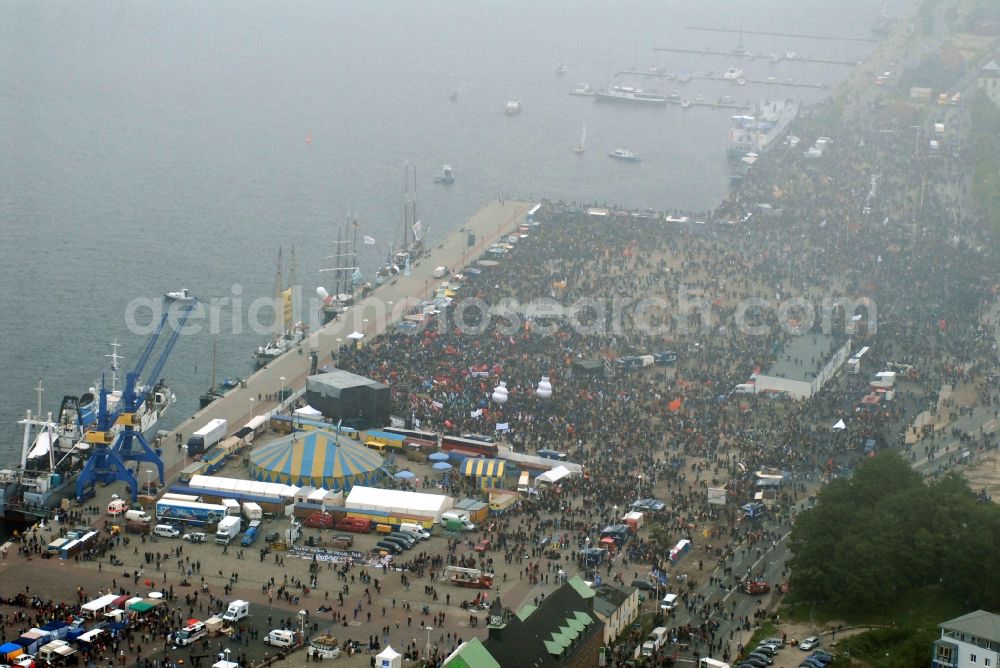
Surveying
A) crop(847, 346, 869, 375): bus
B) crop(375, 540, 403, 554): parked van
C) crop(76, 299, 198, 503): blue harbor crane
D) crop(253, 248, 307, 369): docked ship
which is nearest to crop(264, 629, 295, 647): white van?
crop(375, 540, 403, 554): parked van

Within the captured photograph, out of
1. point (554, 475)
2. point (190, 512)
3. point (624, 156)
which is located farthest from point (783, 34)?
point (190, 512)

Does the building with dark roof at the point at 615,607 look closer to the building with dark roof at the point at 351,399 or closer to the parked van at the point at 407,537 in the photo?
the parked van at the point at 407,537

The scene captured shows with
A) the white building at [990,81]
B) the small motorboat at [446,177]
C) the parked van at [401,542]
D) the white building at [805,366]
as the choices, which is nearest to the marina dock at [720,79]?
the white building at [990,81]

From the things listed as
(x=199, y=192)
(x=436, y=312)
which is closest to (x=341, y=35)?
(x=199, y=192)

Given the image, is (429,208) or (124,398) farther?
(429,208)

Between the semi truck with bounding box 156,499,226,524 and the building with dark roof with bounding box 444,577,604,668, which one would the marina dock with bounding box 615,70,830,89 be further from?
the building with dark roof with bounding box 444,577,604,668

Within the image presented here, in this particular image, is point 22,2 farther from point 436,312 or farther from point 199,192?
point 436,312
